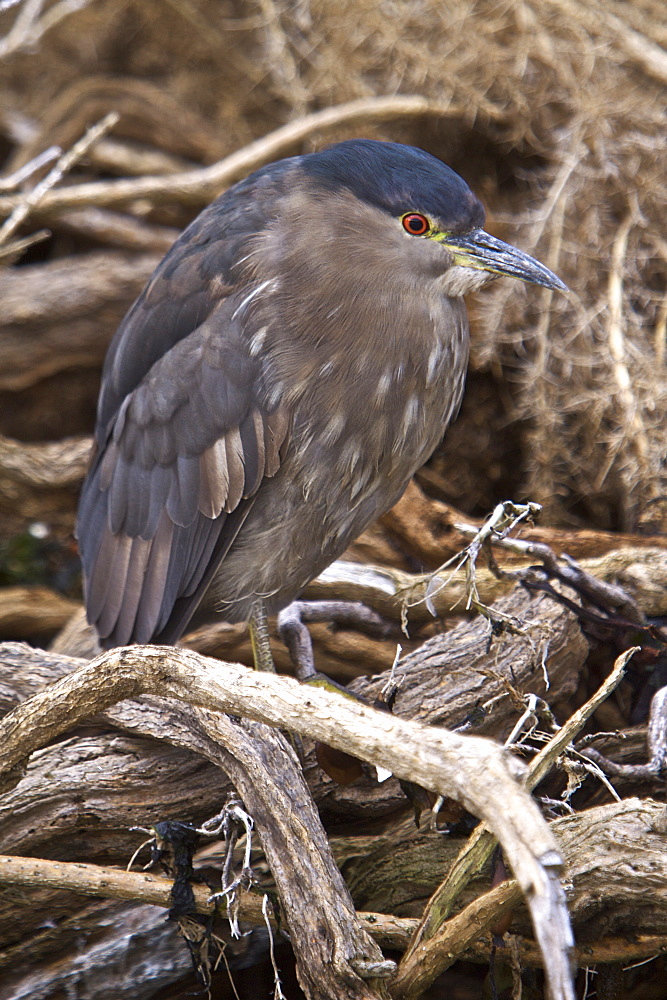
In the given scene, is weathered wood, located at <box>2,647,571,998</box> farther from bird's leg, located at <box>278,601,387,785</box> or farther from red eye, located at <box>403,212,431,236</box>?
red eye, located at <box>403,212,431,236</box>

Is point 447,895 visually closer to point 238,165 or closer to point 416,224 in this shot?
point 416,224

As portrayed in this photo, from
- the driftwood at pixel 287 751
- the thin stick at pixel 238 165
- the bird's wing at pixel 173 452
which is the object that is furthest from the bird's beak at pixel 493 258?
the thin stick at pixel 238 165

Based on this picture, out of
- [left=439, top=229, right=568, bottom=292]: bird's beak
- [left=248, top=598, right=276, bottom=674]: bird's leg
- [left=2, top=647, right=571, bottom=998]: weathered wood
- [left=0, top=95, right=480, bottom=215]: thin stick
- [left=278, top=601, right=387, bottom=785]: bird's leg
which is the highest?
[left=0, top=95, right=480, bottom=215]: thin stick

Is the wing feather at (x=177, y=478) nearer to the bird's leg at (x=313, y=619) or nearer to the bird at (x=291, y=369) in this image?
the bird at (x=291, y=369)

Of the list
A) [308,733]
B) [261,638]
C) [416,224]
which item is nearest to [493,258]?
[416,224]

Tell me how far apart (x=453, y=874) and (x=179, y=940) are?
0.72 m

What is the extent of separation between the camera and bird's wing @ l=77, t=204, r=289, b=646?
1.80 meters

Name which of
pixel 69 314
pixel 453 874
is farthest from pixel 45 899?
pixel 69 314

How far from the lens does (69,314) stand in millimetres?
2895

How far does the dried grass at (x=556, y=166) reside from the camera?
2.54 metres

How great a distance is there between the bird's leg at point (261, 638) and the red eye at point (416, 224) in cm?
78

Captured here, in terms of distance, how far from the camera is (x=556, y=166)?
280 centimetres

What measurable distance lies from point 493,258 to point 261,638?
874 mm

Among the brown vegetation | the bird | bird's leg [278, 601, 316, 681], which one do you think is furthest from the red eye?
bird's leg [278, 601, 316, 681]
